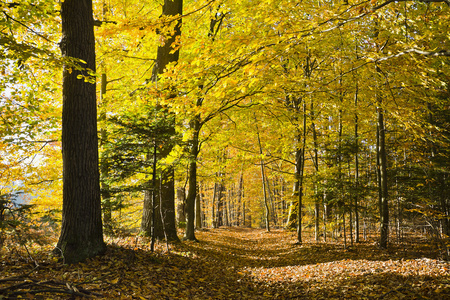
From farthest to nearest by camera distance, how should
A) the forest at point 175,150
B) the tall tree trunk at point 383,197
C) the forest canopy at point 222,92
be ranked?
the tall tree trunk at point 383,197
the forest canopy at point 222,92
the forest at point 175,150

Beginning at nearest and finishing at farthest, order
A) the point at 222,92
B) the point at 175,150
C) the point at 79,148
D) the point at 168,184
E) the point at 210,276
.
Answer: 1. the point at 222,92
2. the point at 79,148
3. the point at 210,276
4. the point at 175,150
5. the point at 168,184

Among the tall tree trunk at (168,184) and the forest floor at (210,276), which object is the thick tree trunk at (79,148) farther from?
the tall tree trunk at (168,184)

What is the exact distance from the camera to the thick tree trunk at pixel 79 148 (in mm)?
5039

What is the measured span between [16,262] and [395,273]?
7427mm

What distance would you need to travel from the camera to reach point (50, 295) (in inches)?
136

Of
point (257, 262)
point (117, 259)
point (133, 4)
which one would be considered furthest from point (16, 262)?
point (133, 4)

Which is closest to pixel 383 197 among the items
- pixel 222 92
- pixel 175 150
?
pixel 175 150

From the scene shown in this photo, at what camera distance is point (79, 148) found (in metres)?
5.16

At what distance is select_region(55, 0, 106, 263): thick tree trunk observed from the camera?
5039mm

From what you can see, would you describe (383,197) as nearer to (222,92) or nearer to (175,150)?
(175,150)

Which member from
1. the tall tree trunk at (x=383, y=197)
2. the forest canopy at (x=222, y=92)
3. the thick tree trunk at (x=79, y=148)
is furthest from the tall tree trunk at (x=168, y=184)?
the tall tree trunk at (x=383, y=197)

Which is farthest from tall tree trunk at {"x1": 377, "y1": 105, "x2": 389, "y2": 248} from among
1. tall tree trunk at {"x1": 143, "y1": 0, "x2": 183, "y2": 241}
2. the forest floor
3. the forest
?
tall tree trunk at {"x1": 143, "y1": 0, "x2": 183, "y2": 241}

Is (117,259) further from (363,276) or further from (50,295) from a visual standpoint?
(363,276)

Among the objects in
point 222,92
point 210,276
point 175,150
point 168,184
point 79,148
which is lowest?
point 210,276
